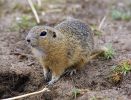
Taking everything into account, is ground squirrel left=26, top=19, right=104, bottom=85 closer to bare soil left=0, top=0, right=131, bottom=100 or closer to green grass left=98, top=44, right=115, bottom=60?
green grass left=98, top=44, right=115, bottom=60

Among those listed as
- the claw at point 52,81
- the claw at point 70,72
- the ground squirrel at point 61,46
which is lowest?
the claw at point 52,81

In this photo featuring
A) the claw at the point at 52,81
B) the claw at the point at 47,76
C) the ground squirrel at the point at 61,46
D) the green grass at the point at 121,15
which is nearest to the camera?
the ground squirrel at the point at 61,46

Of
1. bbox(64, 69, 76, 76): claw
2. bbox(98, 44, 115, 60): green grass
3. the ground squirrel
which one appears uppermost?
the ground squirrel

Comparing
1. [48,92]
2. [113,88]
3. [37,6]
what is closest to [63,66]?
[48,92]

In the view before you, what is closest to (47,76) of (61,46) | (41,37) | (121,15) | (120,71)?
(61,46)

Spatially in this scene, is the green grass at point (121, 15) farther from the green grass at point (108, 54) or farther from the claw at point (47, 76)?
the claw at point (47, 76)

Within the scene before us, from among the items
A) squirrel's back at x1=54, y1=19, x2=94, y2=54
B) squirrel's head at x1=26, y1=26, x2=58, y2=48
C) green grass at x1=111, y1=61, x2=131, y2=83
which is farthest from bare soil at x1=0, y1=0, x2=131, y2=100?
squirrel's head at x1=26, y1=26, x2=58, y2=48

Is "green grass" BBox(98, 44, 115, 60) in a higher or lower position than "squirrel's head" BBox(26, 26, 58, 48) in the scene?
lower

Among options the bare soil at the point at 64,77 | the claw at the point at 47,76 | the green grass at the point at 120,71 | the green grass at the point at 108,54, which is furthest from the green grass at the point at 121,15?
the claw at the point at 47,76
